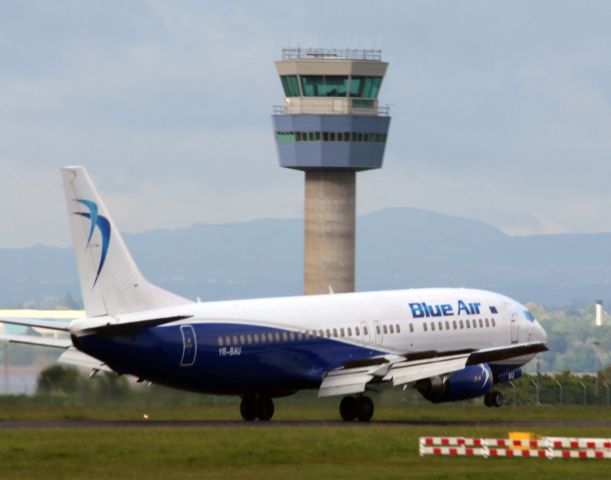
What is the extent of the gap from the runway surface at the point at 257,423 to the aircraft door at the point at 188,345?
189 cm

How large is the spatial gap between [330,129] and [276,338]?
78869mm

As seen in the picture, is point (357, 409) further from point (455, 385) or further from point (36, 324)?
point (36, 324)

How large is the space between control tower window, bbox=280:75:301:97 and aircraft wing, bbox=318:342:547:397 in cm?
7768

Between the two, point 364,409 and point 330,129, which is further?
point 330,129

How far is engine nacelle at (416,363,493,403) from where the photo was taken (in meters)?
61.0

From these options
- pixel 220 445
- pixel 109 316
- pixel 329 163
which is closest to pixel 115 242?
pixel 109 316

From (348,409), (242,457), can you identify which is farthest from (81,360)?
(242,457)

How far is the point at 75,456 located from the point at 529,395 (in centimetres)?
4416

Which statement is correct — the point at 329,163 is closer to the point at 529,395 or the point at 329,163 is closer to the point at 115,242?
the point at 529,395

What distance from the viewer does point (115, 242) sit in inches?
2222

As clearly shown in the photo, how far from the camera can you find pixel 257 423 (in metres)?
59.1

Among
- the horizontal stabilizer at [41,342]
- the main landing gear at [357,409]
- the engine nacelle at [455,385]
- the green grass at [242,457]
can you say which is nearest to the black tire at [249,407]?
the main landing gear at [357,409]

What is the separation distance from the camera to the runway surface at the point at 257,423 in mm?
56844

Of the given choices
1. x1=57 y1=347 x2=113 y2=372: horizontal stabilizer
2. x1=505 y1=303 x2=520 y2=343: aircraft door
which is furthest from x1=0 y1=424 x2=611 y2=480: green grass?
x1=505 y1=303 x2=520 y2=343: aircraft door
